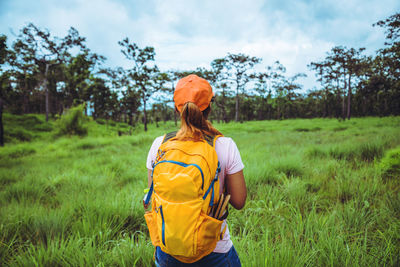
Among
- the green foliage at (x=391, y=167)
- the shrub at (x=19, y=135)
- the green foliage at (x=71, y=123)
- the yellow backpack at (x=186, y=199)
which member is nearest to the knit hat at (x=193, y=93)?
the yellow backpack at (x=186, y=199)

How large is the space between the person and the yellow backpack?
0.08 meters

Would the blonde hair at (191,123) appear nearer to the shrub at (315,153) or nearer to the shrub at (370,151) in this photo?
the shrub at (315,153)

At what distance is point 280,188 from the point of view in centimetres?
322

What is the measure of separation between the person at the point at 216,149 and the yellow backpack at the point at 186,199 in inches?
3.0

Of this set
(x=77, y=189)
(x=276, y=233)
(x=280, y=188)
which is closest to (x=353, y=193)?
(x=280, y=188)

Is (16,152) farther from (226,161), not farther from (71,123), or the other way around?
(226,161)

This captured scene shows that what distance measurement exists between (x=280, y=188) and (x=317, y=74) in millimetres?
35068

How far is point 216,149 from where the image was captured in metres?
1.10

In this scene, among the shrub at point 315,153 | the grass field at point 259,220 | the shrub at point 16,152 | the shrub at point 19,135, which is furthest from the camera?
the shrub at point 19,135

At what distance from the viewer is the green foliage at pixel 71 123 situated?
41.2 ft

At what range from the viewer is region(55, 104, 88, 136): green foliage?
1255cm

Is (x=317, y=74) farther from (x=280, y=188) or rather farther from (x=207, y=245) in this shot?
(x=207, y=245)

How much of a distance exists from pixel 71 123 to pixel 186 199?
14.7m

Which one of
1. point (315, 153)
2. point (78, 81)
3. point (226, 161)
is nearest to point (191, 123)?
point (226, 161)
